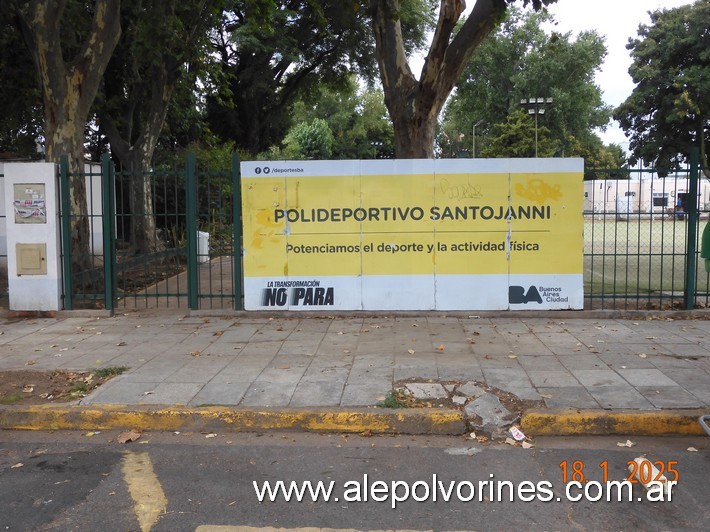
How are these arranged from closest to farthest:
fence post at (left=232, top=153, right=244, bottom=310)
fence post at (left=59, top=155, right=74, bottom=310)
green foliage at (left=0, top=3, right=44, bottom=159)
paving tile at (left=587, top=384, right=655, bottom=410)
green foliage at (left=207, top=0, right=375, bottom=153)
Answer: paving tile at (left=587, top=384, right=655, bottom=410), fence post at (left=232, top=153, right=244, bottom=310), fence post at (left=59, top=155, right=74, bottom=310), green foliage at (left=0, top=3, right=44, bottom=159), green foliage at (left=207, top=0, right=375, bottom=153)

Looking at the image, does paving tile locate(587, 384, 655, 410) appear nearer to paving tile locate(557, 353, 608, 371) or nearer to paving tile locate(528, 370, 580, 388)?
paving tile locate(528, 370, 580, 388)

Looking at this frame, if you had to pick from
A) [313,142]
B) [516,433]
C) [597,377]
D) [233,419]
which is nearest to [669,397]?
[597,377]

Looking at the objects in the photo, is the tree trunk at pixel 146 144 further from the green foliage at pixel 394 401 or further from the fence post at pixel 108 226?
the green foliage at pixel 394 401

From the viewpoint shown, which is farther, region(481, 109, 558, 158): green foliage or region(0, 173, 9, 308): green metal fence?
Answer: region(481, 109, 558, 158): green foliage

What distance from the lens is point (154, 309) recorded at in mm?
9898

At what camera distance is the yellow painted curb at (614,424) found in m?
5.05

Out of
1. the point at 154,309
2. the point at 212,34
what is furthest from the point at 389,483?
the point at 212,34

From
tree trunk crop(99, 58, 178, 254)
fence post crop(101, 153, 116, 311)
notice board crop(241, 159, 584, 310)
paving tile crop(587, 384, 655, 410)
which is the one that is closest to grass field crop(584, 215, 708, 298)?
notice board crop(241, 159, 584, 310)

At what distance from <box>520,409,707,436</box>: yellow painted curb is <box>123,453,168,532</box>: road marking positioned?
289cm

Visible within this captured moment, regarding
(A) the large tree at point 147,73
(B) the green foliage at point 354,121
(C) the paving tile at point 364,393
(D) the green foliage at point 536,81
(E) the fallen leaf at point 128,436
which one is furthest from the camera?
(B) the green foliage at point 354,121

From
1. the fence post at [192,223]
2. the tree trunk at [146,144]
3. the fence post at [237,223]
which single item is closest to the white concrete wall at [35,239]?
the fence post at [192,223]

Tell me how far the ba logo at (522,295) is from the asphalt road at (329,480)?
13.8 ft

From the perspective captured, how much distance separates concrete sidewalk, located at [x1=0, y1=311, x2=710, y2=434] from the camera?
567 centimetres

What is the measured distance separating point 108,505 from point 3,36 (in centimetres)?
1441
